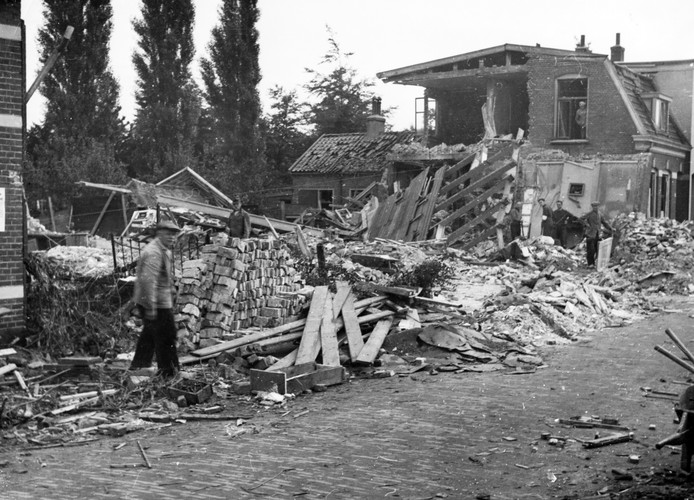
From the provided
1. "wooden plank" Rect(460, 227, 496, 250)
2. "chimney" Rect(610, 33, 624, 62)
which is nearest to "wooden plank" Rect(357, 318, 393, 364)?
"wooden plank" Rect(460, 227, 496, 250)

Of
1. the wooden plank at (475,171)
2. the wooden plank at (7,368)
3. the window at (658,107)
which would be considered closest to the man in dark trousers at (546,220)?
the wooden plank at (475,171)

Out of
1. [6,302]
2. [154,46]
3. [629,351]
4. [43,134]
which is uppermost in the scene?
[154,46]

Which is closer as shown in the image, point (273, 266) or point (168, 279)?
point (168, 279)

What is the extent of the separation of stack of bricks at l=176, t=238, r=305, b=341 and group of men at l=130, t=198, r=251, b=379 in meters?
1.87

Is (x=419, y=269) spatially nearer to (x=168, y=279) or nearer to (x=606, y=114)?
(x=168, y=279)

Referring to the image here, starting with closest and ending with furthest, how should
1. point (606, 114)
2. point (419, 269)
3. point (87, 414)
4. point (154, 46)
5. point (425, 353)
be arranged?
point (87, 414)
point (425, 353)
point (419, 269)
point (606, 114)
point (154, 46)

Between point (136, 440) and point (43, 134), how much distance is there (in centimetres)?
3235

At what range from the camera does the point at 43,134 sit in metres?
37.6

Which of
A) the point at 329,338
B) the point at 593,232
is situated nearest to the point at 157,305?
the point at 329,338

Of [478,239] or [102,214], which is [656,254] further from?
[102,214]

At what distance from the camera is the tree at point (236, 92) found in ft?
135

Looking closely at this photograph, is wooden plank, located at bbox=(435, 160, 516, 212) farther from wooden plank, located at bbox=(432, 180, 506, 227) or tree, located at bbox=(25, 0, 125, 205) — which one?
tree, located at bbox=(25, 0, 125, 205)

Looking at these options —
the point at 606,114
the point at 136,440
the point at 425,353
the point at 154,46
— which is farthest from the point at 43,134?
the point at 136,440

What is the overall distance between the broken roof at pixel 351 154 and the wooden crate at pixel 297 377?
997 inches
